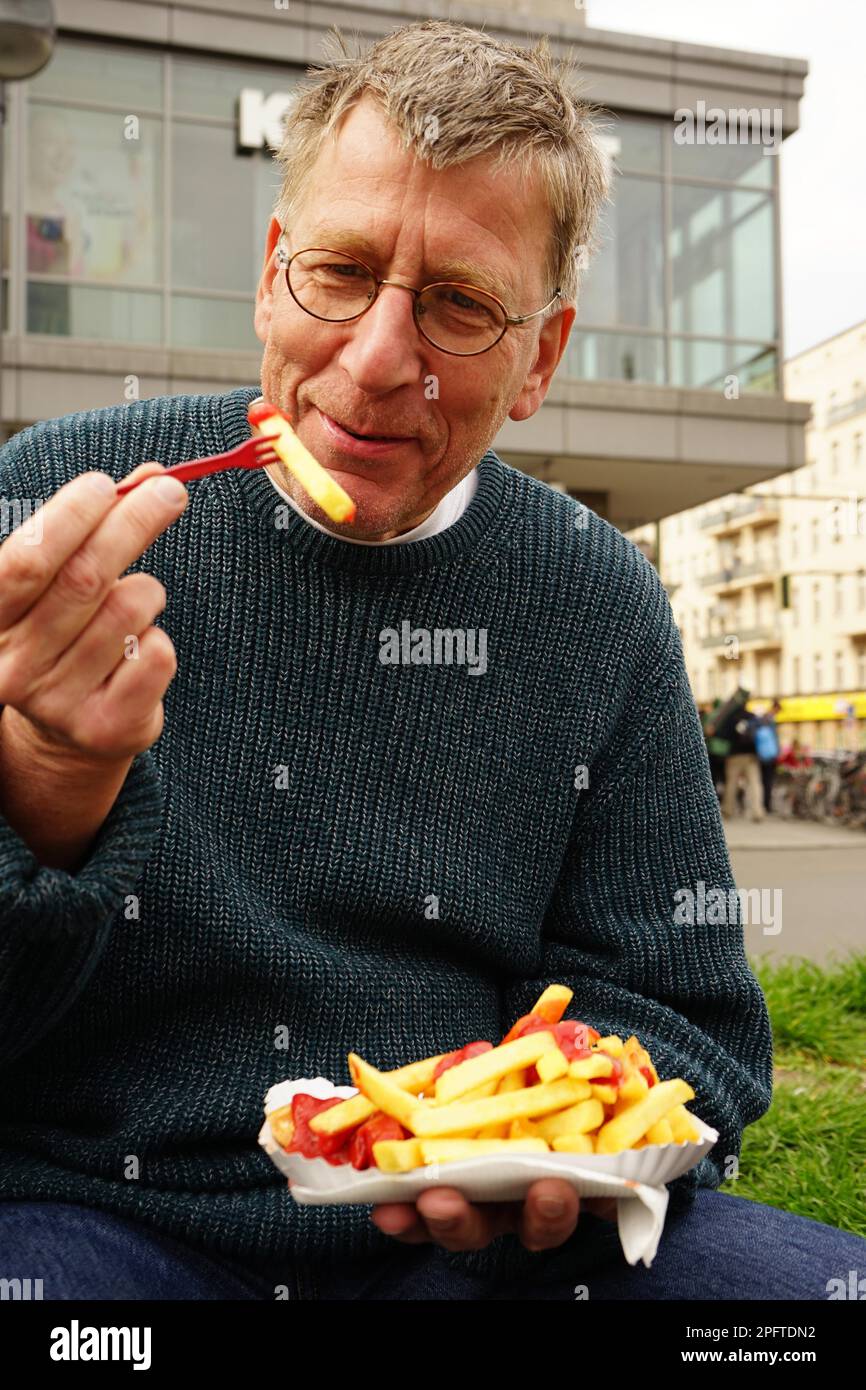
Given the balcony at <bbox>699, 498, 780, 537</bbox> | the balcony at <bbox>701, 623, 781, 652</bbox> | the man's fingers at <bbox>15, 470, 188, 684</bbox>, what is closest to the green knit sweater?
the man's fingers at <bbox>15, 470, 188, 684</bbox>

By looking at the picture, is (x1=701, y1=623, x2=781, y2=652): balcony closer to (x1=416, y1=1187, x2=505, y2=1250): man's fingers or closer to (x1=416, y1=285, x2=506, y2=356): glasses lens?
(x1=416, y1=285, x2=506, y2=356): glasses lens

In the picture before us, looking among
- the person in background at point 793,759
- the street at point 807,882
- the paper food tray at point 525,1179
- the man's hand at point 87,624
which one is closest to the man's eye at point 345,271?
the man's hand at point 87,624

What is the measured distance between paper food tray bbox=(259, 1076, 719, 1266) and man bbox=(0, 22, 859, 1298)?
4.6 inches

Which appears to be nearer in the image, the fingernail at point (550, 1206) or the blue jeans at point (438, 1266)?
the fingernail at point (550, 1206)

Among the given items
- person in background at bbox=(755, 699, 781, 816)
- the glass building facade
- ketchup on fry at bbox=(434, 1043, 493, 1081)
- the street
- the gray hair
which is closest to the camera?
ketchup on fry at bbox=(434, 1043, 493, 1081)

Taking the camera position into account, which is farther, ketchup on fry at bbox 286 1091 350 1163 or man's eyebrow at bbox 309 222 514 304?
man's eyebrow at bbox 309 222 514 304

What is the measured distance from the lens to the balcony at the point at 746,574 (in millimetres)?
69312

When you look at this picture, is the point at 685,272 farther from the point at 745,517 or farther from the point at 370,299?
the point at 745,517

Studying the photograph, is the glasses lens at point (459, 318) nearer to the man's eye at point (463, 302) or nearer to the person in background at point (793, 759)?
the man's eye at point (463, 302)

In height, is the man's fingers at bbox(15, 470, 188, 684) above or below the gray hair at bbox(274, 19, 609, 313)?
below

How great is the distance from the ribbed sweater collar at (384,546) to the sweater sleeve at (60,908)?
0.68 meters

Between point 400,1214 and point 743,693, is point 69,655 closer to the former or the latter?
point 400,1214

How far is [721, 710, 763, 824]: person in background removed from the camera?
1847 centimetres

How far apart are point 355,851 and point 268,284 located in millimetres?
963
